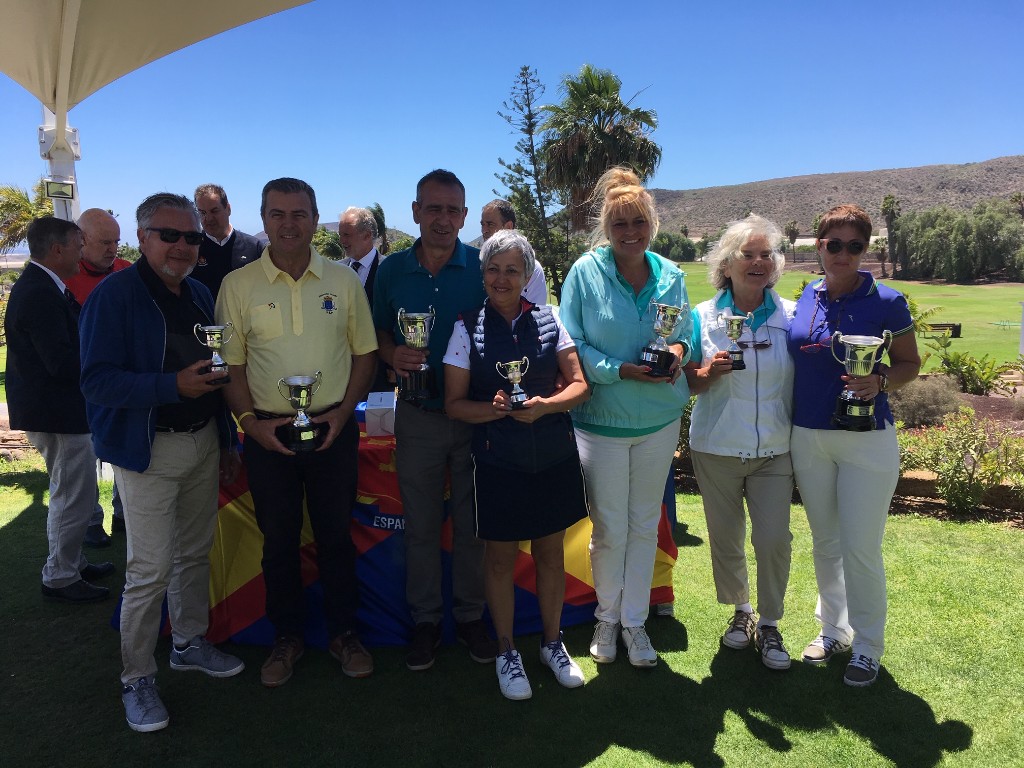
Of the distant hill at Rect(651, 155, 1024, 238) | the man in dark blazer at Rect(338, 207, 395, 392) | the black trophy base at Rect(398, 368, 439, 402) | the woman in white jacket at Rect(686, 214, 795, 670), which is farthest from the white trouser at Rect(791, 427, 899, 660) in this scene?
the distant hill at Rect(651, 155, 1024, 238)

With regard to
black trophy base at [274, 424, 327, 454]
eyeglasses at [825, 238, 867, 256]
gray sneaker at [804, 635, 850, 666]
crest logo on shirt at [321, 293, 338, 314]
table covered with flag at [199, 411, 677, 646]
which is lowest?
gray sneaker at [804, 635, 850, 666]

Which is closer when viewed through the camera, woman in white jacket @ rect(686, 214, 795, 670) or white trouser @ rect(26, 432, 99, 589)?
woman in white jacket @ rect(686, 214, 795, 670)

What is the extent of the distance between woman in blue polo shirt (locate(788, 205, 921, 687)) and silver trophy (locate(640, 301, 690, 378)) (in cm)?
69

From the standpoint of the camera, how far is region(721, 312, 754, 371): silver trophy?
318 centimetres

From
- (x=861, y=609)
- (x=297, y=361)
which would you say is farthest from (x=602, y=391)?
(x=861, y=609)

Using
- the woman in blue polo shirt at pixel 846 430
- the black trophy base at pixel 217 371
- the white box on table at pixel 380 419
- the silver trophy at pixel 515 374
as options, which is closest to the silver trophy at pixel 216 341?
the black trophy base at pixel 217 371

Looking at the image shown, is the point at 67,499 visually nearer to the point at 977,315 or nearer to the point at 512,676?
the point at 512,676

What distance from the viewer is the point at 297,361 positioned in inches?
125

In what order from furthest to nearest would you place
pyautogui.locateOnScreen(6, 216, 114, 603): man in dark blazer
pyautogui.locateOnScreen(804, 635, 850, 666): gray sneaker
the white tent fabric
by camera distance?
the white tent fabric → pyautogui.locateOnScreen(6, 216, 114, 603): man in dark blazer → pyautogui.locateOnScreen(804, 635, 850, 666): gray sneaker

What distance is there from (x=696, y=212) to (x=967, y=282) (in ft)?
210

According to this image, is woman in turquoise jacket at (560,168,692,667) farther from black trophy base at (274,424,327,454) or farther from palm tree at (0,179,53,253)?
palm tree at (0,179,53,253)

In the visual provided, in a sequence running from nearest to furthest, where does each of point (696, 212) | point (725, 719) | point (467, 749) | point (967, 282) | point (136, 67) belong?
point (467, 749)
point (725, 719)
point (136, 67)
point (967, 282)
point (696, 212)

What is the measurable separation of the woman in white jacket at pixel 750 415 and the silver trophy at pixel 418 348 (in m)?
1.34

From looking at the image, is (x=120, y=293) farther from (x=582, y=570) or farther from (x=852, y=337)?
(x=852, y=337)
